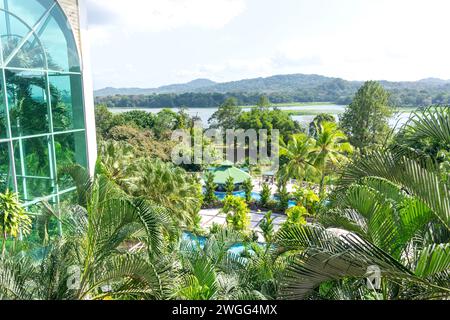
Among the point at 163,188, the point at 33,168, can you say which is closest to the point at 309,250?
the point at 33,168

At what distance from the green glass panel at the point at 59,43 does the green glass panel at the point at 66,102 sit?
263mm

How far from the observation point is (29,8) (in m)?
7.75

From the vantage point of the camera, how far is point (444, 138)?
3344mm

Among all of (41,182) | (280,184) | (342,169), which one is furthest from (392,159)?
(280,184)

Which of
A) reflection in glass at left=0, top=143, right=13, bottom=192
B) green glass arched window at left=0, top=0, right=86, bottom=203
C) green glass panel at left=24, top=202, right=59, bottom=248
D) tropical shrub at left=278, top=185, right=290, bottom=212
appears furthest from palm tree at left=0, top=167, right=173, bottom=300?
tropical shrub at left=278, top=185, right=290, bottom=212

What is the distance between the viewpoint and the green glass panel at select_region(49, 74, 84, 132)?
8.65 meters

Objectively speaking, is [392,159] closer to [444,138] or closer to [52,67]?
[444,138]

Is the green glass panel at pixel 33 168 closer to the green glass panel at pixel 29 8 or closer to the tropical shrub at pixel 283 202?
the green glass panel at pixel 29 8

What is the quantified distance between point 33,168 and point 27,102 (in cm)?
148

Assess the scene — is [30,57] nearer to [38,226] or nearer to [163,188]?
[38,226]

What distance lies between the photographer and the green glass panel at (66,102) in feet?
28.4

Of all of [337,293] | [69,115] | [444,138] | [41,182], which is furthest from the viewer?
[69,115]

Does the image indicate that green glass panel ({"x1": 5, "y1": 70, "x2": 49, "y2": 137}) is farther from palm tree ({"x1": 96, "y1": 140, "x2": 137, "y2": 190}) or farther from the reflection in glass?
palm tree ({"x1": 96, "y1": 140, "x2": 137, "y2": 190})
